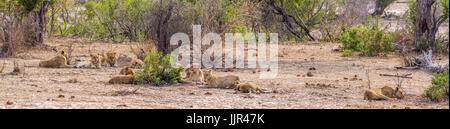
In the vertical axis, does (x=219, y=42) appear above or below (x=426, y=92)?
above

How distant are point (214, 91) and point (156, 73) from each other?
1167mm

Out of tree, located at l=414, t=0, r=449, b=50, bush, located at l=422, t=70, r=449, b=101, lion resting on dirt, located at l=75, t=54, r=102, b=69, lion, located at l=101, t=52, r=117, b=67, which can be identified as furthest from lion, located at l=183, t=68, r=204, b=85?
tree, located at l=414, t=0, r=449, b=50

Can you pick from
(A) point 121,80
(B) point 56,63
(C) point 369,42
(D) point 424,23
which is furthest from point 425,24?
(B) point 56,63

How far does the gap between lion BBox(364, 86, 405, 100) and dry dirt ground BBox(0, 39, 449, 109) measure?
122 mm

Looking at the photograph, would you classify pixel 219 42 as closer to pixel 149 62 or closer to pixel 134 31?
pixel 149 62

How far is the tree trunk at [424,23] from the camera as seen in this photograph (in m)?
14.4

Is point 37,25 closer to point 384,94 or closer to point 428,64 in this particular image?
point 428,64

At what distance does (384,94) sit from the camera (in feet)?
25.7

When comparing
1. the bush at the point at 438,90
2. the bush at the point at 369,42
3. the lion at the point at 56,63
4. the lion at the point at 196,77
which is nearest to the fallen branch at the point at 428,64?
the bush at the point at 369,42

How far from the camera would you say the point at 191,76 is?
Answer: 9.18 meters

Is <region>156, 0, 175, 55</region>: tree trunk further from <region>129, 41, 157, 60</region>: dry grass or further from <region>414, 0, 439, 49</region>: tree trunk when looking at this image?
<region>414, 0, 439, 49</region>: tree trunk

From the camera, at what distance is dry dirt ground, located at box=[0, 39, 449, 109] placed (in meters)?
7.09

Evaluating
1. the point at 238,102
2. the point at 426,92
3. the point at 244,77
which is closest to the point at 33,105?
the point at 238,102

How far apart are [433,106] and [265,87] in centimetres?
247
